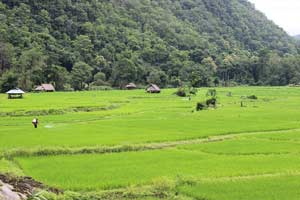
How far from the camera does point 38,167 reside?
14.1 metres

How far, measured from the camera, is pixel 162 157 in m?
15.5

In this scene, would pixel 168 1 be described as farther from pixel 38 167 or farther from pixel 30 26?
pixel 38 167

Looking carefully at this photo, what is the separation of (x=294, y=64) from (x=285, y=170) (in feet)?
264

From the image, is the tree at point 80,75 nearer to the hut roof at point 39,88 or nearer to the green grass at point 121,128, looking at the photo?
the hut roof at point 39,88

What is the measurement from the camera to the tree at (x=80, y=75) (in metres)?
74.9

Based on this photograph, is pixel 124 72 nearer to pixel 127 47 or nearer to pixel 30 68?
pixel 127 47

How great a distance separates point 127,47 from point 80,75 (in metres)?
21.9

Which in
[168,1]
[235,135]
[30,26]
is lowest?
[235,135]

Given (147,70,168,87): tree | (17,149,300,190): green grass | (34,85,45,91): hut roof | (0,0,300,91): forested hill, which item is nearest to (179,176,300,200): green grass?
(17,149,300,190): green grass

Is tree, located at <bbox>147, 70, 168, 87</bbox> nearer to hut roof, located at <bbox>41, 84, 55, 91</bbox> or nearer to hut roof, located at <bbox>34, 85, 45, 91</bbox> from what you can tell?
hut roof, located at <bbox>41, 84, 55, 91</bbox>

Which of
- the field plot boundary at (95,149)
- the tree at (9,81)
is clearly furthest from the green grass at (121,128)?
the tree at (9,81)

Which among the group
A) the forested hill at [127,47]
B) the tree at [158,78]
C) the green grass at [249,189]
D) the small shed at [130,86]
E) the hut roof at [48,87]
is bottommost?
the green grass at [249,189]

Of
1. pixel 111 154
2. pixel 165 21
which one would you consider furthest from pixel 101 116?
pixel 165 21

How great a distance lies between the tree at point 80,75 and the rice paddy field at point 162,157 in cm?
4704
